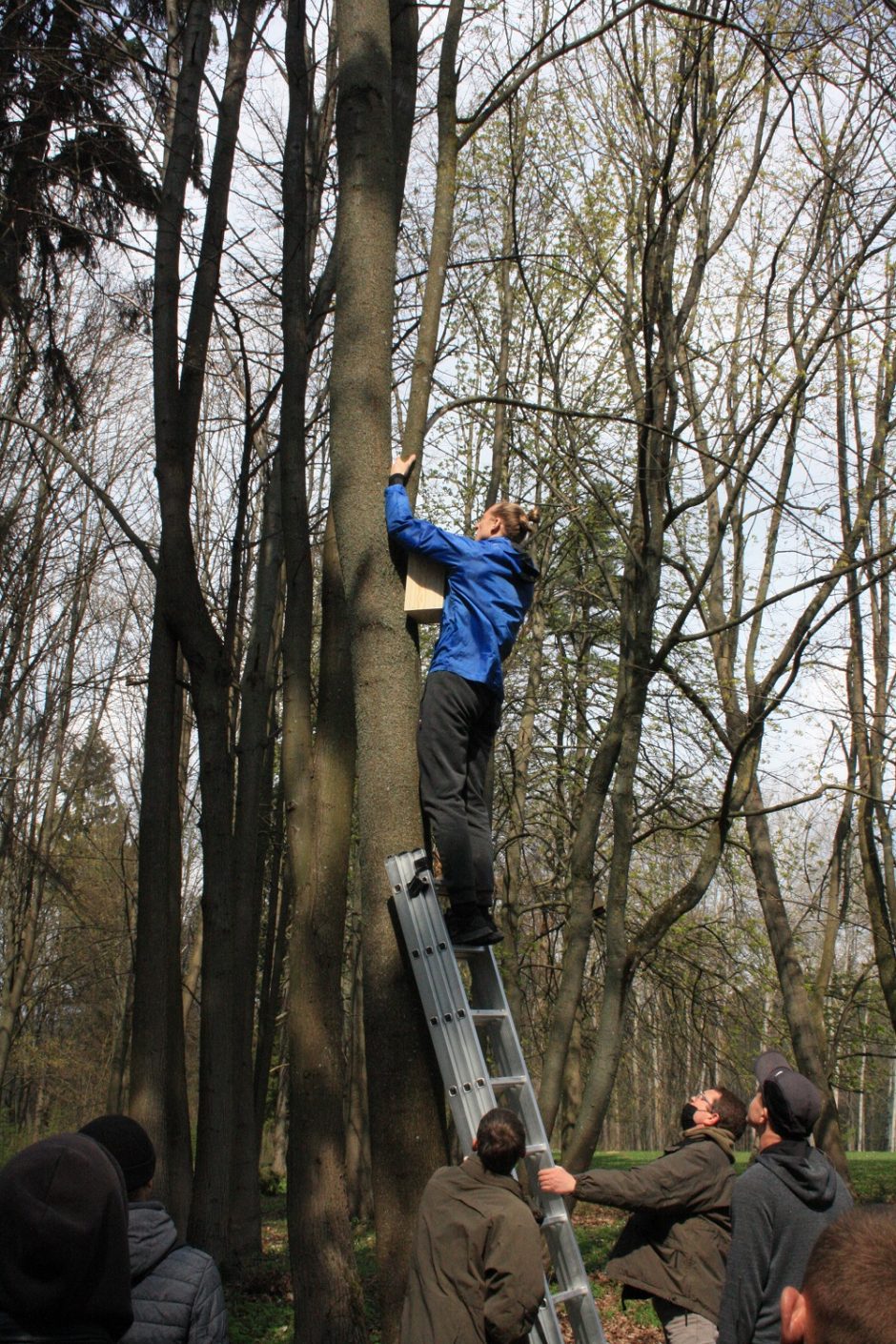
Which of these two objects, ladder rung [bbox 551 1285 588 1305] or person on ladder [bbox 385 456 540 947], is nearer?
ladder rung [bbox 551 1285 588 1305]

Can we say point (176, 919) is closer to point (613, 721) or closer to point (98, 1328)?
point (613, 721)

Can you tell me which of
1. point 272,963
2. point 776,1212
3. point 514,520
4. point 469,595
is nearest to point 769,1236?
point 776,1212

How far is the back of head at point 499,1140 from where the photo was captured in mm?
3291

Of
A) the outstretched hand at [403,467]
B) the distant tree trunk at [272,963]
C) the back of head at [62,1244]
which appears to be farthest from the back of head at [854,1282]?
the distant tree trunk at [272,963]

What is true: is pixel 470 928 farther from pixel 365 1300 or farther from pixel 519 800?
pixel 519 800

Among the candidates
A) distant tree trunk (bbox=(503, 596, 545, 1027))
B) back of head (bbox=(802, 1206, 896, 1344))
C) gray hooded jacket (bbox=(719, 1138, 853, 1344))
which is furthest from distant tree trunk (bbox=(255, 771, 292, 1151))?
back of head (bbox=(802, 1206, 896, 1344))

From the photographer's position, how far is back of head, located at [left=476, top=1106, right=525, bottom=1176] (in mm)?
3291

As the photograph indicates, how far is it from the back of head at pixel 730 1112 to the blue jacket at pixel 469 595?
5.60 ft

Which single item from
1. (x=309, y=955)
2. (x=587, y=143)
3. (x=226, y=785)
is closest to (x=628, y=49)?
(x=587, y=143)

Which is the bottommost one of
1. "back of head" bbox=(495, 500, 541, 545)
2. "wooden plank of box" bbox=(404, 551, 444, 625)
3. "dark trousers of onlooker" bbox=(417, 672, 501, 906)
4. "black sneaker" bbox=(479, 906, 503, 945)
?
"black sneaker" bbox=(479, 906, 503, 945)

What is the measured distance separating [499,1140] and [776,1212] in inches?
30.1

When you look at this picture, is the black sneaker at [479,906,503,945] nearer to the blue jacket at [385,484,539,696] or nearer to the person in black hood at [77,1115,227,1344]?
the blue jacket at [385,484,539,696]

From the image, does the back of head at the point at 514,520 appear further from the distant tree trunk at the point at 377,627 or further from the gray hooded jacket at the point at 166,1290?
the gray hooded jacket at the point at 166,1290

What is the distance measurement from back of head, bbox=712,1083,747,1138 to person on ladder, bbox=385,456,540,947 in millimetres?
1213
